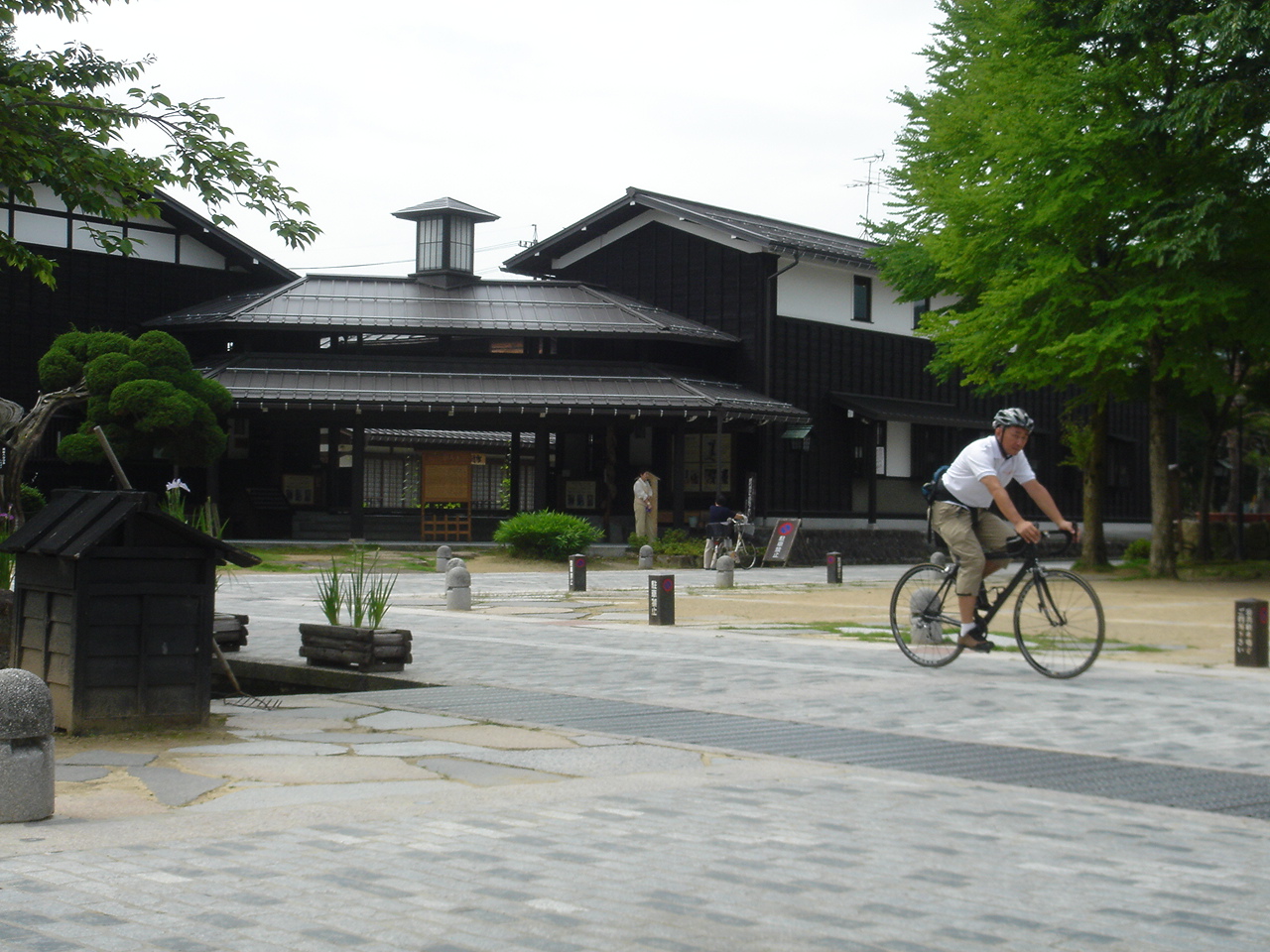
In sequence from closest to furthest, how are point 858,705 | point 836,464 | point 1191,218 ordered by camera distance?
point 858,705
point 1191,218
point 836,464

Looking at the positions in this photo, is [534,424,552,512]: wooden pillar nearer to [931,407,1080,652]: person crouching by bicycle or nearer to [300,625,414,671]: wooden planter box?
[300,625,414,671]: wooden planter box

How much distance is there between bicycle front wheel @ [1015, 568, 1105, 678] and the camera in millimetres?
9422

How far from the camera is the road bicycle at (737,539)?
28.2 meters

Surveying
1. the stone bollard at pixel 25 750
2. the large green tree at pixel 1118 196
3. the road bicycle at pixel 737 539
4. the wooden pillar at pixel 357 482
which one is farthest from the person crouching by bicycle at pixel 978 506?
the wooden pillar at pixel 357 482

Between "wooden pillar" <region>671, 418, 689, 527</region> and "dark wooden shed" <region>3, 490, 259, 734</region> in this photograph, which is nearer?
"dark wooden shed" <region>3, 490, 259, 734</region>

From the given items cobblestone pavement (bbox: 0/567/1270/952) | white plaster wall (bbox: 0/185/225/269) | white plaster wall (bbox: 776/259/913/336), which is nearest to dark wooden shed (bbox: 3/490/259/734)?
cobblestone pavement (bbox: 0/567/1270/952)

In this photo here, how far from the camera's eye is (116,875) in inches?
170

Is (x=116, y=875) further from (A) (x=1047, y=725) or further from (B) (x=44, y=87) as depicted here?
(B) (x=44, y=87)

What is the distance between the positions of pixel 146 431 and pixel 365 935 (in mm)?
23800

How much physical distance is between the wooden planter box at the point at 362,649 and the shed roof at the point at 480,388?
20.1 metres

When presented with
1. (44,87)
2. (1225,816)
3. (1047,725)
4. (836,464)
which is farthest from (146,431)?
(1225,816)

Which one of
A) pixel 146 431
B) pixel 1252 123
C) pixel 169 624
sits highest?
pixel 1252 123

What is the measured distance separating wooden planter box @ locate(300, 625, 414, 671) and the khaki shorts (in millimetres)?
4181

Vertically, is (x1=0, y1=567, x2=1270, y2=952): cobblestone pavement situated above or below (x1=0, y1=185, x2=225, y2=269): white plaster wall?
below
